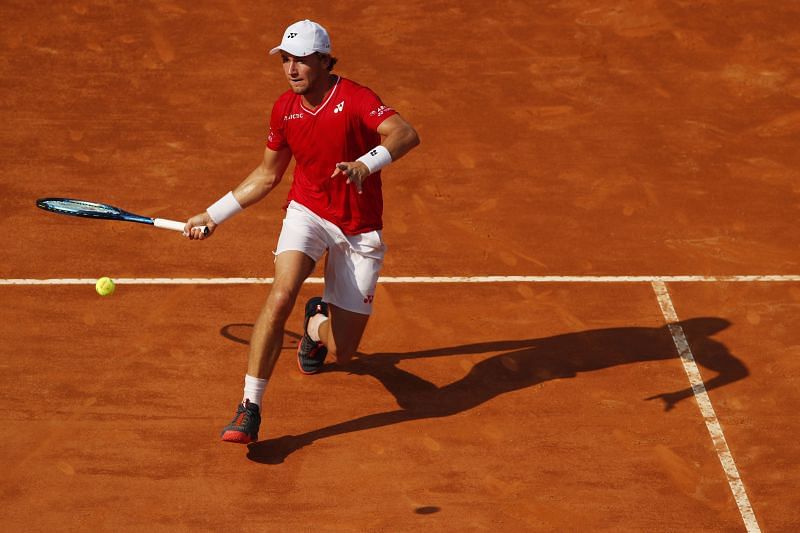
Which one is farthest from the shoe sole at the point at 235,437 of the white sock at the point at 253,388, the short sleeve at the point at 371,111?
the short sleeve at the point at 371,111

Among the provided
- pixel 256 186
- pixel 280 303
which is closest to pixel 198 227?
pixel 256 186

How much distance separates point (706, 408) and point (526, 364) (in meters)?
1.35

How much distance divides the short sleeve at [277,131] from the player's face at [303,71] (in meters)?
0.29

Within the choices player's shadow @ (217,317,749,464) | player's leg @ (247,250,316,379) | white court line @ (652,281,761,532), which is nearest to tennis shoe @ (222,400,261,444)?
player's leg @ (247,250,316,379)

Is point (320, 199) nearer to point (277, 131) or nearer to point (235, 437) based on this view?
point (277, 131)

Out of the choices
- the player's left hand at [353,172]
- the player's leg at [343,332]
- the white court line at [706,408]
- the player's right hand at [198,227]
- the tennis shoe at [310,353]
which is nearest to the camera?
the player's left hand at [353,172]

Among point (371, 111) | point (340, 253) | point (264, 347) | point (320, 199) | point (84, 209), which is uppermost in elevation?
point (371, 111)

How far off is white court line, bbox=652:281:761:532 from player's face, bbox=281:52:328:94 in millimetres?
3448

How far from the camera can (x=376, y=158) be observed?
8.04 meters

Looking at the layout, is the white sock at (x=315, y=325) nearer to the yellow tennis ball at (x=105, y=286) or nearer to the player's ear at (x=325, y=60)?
the yellow tennis ball at (x=105, y=286)

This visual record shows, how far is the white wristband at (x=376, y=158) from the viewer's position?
314 inches

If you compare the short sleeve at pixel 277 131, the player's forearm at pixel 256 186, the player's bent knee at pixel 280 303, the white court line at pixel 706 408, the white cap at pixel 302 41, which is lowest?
the white court line at pixel 706 408

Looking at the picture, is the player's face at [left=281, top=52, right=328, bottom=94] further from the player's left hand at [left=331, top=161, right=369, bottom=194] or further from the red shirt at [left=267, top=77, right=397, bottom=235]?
the player's left hand at [left=331, top=161, right=369, bottom=194]

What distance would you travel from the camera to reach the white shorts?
8.74 m
